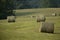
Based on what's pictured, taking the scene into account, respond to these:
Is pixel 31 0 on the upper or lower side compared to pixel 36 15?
upper

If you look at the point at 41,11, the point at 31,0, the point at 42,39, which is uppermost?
the point at 31,0

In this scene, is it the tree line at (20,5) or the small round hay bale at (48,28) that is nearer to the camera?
the small round hay bale at (48,28)

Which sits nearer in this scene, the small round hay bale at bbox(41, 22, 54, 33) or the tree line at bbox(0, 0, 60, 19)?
the small round hay bale at bbox(41, 22, 54, 33)

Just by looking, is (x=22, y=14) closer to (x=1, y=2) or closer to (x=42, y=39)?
(x=1, y=2)

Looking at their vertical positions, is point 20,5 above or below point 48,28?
above

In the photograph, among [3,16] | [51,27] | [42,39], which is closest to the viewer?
[42,39]

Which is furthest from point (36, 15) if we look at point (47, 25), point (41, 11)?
point (47, 25)

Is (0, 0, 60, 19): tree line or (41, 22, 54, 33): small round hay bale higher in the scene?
(0, 0, 60, 19): tree line

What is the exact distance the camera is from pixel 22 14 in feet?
18.1

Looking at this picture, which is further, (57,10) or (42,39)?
(57,10)

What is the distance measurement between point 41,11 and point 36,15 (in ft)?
0.65

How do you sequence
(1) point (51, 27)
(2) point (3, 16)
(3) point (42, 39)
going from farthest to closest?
1. (2) point (3, 16)
2. (1) point (51, 27)
3. (3) point (42, 39)

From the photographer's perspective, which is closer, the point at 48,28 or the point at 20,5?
the point at 48,28

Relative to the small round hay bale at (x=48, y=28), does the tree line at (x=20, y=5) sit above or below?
above
